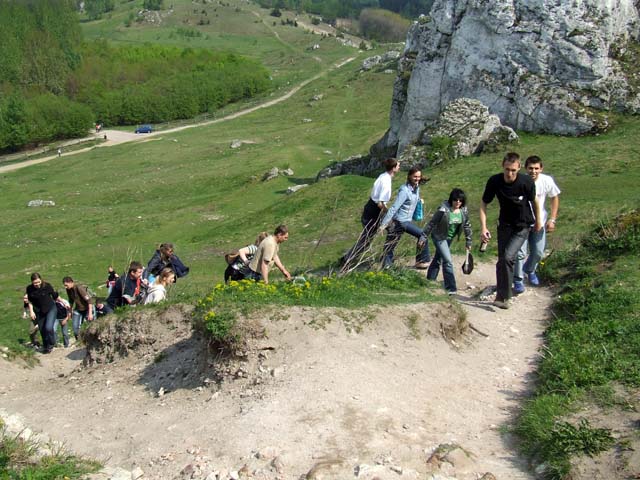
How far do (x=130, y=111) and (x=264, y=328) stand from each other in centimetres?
9049

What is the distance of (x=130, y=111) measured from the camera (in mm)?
94875

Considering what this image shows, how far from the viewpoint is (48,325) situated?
15195 millimetres

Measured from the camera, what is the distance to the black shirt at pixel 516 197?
1127 cm

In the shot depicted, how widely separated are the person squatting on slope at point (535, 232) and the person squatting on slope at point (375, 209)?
2712 millimetres

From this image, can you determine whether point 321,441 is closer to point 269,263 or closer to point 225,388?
point 225,388

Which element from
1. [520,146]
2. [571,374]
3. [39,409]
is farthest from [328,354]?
[520,146]

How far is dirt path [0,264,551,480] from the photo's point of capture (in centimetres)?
758

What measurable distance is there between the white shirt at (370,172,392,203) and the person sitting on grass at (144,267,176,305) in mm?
4334

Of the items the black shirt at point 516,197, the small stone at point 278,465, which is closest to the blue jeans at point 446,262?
the black shirt at point 516,197

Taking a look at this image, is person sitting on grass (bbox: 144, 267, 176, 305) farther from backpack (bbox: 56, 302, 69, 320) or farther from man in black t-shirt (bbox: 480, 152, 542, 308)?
man in black t-shirt (bbox: 480, 152, 542, 308)

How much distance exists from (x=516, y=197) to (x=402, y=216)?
116 inches

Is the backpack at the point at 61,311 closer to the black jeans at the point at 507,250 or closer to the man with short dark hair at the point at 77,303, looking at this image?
the man with short dark hair at the point at 77,303

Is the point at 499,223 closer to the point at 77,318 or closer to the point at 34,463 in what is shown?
the point at 34,463

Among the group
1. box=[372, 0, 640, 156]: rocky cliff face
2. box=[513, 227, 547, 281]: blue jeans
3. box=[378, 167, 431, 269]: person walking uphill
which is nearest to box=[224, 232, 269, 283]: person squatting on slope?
box=[378, 167, 431, 269]: person walking uphill
